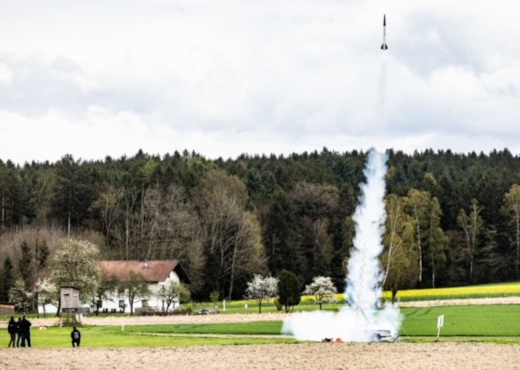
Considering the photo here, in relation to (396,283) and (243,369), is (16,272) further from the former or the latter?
(243,369)

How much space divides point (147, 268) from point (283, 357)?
224 feet

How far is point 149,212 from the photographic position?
128 meters

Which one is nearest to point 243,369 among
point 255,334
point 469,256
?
point 255,334

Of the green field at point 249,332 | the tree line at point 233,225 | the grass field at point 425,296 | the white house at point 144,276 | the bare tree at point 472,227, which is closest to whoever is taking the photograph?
the green field at point 249,332

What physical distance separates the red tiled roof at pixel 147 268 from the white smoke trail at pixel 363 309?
40.2 metres

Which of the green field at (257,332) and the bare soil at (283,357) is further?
the green field at (257,332)

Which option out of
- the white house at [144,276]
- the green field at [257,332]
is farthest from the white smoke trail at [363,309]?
the white house at [144,276]

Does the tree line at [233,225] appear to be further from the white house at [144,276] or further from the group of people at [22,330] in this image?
the group of people at [22,330]

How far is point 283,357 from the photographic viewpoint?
3972 centimetres

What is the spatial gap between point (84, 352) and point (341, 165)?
14220 centimetres

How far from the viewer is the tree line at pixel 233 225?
391ft

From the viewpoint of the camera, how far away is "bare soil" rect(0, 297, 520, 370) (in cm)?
3609

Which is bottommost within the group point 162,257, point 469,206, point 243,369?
point 243,369

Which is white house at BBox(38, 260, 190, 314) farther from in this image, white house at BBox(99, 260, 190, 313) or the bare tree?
the bare tree
